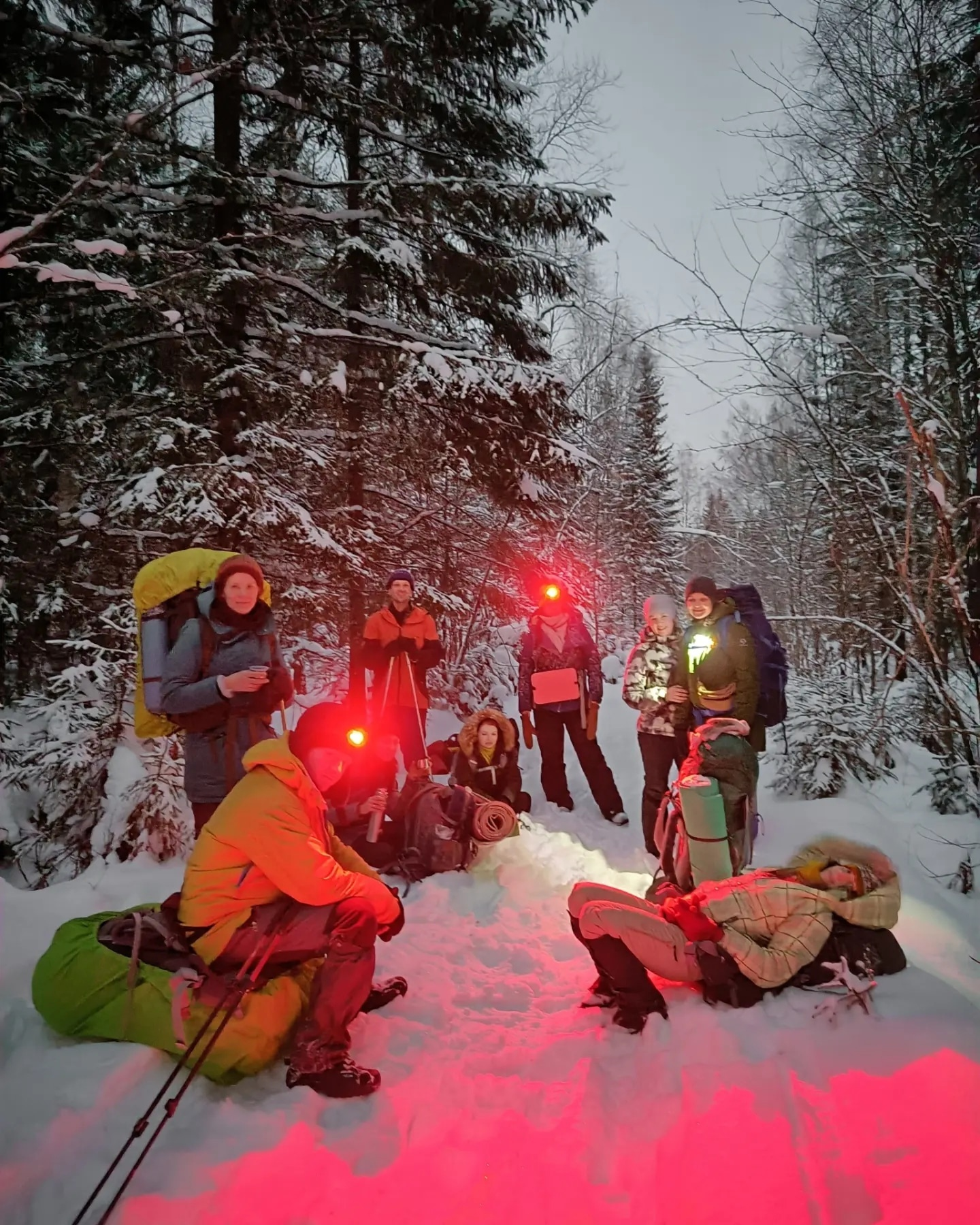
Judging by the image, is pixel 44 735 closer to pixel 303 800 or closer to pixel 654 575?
pixel 303 800

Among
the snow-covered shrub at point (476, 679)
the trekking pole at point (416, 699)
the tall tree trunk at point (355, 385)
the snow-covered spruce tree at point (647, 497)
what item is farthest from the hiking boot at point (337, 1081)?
the snow-covered spruce tree at point (647, 497)

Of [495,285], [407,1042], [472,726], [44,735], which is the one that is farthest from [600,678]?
[44,735]

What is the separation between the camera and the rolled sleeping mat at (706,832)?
387cm

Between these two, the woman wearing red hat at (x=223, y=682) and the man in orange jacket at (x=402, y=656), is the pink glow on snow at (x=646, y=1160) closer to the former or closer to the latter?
the woman wearing red hat at (x=223, y=682)

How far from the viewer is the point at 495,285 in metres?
7.66

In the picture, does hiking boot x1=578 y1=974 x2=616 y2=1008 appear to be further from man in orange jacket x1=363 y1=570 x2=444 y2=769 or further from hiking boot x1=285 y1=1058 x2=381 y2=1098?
man in orange jacket x1=363 y1=570 x2=444 y2=769

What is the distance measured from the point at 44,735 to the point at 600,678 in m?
5.19

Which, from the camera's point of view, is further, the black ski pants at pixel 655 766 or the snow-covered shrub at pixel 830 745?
the snow-covered shrub at pixel 830 745

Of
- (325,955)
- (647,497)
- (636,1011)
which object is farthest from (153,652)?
(647,497)

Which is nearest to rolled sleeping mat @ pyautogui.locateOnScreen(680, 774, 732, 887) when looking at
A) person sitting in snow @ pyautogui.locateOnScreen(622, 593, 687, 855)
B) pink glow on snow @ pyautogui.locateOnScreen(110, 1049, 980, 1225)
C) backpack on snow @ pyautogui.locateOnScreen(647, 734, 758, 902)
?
backpack on snow @ pyautogui.locateOnScreen(647, 734, 758, 902)

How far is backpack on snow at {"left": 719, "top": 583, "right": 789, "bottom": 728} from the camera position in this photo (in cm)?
475

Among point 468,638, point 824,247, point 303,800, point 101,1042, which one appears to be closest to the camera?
point 101,1042

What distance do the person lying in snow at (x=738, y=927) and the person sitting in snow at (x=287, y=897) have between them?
110 centimetres

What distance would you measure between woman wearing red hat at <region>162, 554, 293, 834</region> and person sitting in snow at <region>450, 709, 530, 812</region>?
2.51 metres
